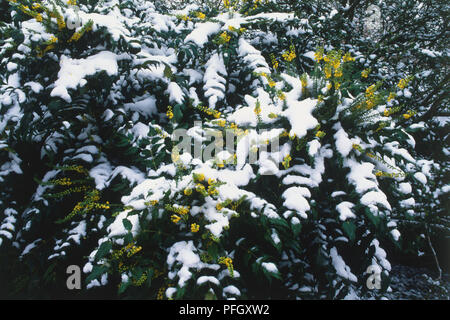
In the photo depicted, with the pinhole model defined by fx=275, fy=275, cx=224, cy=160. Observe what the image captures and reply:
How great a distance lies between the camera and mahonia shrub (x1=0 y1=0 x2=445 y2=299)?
1255 millimetres

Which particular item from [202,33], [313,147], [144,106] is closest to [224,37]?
[202,33]

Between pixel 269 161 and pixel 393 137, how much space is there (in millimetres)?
756

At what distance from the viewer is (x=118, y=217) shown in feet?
4.29

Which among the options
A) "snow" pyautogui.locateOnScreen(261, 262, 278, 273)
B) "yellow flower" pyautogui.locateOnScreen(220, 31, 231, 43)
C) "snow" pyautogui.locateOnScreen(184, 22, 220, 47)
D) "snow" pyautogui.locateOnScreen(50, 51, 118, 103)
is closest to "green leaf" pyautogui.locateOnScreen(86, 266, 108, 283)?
"snow" pyautogui.locateOnScreen(261, 262, 278, 273)

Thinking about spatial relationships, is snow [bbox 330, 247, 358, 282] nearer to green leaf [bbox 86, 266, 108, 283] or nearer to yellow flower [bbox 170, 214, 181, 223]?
yellow flower [bbox 170, 214, 181, 223]

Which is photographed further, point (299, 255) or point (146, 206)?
point (299, 255)

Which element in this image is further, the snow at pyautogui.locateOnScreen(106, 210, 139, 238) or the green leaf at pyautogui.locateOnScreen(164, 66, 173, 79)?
the green leaf at pyautogui.locateOnScreen(164, 66, 173, 79)

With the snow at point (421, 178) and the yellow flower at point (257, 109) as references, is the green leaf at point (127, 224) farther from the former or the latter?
the snow at point (421, 178)

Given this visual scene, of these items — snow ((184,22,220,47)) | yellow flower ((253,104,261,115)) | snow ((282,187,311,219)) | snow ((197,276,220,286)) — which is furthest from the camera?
snow ((184,22,220,47))

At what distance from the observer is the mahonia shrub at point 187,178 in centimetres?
125

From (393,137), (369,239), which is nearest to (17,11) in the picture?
(393,137)

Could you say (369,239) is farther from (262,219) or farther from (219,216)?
(219,216)

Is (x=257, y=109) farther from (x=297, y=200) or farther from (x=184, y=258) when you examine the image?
(x=184, y=258)

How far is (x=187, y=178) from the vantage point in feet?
4.35
